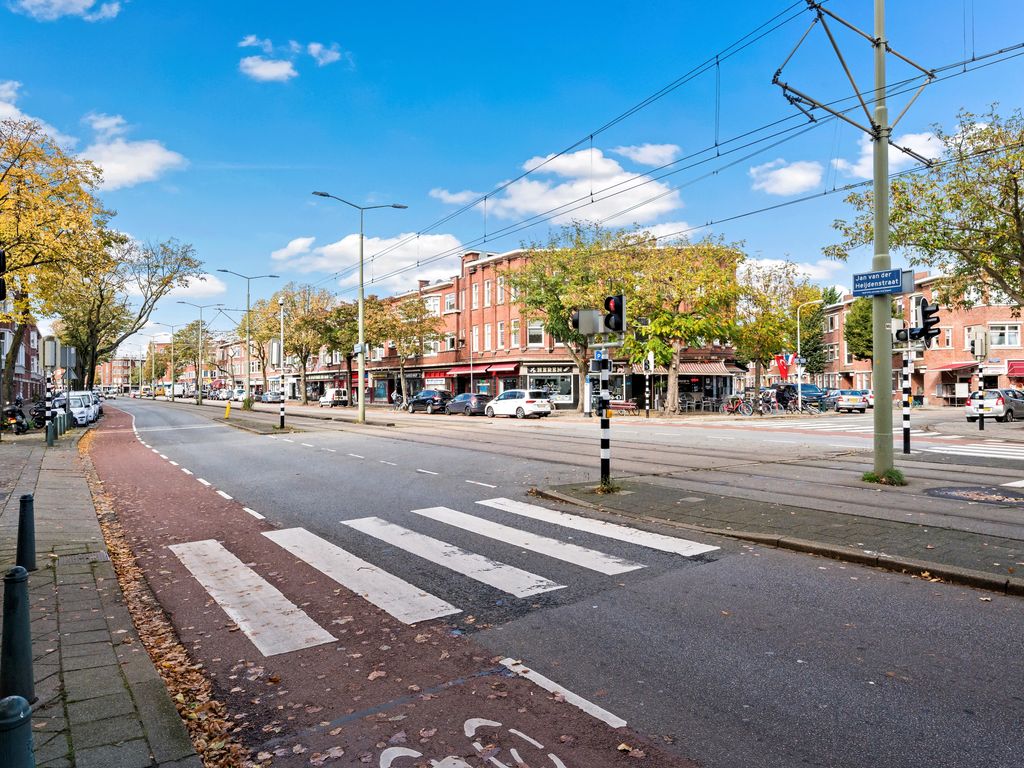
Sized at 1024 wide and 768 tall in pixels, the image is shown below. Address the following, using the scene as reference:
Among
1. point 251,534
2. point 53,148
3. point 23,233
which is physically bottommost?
point 251,534

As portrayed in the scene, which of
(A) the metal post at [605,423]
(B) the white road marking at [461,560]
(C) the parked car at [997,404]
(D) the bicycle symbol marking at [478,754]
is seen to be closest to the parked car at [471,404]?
(C) the parked car at [997,404]

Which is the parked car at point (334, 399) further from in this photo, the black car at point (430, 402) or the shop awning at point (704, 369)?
the shop awning at point (704, 369)

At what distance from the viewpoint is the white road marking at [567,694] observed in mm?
3615

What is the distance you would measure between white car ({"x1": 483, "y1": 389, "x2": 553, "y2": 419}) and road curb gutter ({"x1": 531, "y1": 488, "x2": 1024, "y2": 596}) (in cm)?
3294

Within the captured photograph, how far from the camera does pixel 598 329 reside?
10.3m

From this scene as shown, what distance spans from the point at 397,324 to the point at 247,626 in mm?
52692

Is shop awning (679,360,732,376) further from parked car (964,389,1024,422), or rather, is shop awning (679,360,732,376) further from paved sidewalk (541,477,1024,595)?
paved sidewalk (541,477,1024,595)

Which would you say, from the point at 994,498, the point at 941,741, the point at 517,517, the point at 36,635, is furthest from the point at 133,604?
the point at 994,498

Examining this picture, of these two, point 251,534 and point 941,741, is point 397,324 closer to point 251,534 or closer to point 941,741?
point 251,534

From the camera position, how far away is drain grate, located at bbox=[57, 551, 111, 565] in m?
6.79

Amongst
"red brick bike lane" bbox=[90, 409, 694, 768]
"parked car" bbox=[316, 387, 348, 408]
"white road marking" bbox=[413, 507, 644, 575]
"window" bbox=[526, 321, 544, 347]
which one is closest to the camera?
"red brick bike lane" bbox=[90, 409, 694, 768]

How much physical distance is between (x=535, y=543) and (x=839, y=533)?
3352mm

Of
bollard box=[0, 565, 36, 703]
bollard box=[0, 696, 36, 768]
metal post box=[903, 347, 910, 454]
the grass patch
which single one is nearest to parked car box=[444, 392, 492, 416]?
metal post box=[903, 347, 910, 454]

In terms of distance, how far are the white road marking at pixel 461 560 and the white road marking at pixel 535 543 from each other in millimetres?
Answer: 594
